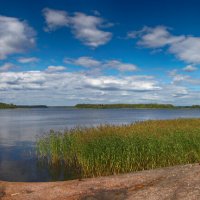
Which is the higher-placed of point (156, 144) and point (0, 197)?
point (156, 144)

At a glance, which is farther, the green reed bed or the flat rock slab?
the green reed bed

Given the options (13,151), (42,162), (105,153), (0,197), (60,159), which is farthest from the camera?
(13,151)

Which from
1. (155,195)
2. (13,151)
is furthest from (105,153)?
(13,151)

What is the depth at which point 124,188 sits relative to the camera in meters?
11.6

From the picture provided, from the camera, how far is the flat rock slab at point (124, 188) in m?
10.7

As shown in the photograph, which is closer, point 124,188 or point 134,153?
point 124,188

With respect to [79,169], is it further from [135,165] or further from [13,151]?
[13,151]

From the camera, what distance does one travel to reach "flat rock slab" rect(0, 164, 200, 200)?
10.7 metres

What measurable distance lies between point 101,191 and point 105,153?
193 inches

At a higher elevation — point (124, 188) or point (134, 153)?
point (134, 153)

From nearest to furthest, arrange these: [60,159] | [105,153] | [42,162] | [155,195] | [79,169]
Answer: [155,195], [105,153], [79,169], [60,159], [42,162]

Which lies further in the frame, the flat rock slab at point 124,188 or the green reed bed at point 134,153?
the green reed bed at point 134,153

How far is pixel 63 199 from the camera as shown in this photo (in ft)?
36.0

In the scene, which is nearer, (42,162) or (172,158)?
(172,158)
